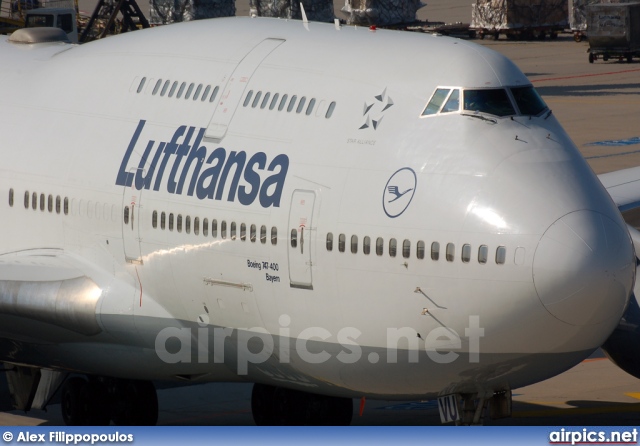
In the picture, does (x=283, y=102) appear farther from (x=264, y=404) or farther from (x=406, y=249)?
(x=264, y=404)

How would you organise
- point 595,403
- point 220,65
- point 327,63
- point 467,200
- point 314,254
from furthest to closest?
point 595,403 < point 220,65 < point 327,63 < point 314,254 < point 467,200

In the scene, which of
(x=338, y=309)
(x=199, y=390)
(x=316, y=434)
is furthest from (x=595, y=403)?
(x=316, y=434)

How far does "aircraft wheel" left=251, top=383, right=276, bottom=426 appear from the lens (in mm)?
22359

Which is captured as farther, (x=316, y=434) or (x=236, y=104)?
(x=236, y=104)

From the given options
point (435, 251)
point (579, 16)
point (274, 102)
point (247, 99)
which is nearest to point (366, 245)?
point (435, 251)

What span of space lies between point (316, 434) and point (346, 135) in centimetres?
468

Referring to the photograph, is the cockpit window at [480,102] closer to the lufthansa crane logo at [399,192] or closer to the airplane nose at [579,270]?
the lufthansa crane logo at [399,192]

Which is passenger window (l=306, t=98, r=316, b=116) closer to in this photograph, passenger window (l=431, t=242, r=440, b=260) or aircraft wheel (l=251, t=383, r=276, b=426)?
passenger window (l=431, t=242, r=440, b=260)

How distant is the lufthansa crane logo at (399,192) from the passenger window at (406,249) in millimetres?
377

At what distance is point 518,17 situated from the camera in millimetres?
90750

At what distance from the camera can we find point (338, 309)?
58.2ft

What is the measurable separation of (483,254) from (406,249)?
1.07 metres

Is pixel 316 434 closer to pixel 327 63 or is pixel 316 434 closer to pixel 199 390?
pixel 327 63

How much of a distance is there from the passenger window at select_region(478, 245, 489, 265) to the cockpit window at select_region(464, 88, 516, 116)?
2.15m
